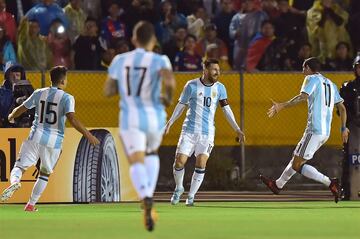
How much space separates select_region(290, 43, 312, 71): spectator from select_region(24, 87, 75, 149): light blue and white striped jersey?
8.14 m

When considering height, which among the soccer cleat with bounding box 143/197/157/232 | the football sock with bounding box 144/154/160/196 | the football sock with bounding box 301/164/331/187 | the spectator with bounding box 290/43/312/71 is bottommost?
the football sock with bounding box 301/164/331/187

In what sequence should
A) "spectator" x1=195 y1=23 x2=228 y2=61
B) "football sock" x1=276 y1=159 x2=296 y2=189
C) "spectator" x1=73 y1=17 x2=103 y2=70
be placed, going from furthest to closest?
"spectator" x1=195 y1=23 x2=228 y2=61 < "spectator" x1=73 y1=17 x2=103 y2=70 < "football sock" x1=276 y1=159 x2=296 y2=189

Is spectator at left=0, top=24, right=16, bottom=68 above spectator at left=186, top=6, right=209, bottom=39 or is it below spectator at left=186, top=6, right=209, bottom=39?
below

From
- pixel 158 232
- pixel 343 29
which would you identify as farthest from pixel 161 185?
pixel 158 232

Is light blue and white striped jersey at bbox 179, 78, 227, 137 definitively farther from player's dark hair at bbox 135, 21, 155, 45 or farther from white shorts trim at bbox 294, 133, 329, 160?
player's dark hair at bbox 135, 21, 155, 45

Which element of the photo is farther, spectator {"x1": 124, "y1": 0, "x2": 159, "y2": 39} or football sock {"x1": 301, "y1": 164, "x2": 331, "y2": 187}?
spectator {"x1": 124, "y1": 0, "x2": 159, "y2": 39}

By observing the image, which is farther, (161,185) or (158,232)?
(161,185)

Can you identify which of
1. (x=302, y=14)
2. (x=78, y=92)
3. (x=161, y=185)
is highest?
(x=302, y=14)

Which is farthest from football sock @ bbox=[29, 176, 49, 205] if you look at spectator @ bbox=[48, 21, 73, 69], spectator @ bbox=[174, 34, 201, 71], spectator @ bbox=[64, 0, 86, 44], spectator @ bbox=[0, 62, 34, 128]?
spectator @ bbox=[64, 0, 86, 44]

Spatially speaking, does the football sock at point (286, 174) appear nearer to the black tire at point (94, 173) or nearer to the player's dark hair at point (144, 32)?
the black tire at point (94, 173)

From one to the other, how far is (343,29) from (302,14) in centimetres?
94

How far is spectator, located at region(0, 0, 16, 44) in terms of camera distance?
74.2ft

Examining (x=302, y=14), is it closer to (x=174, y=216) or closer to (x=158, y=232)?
(x=174, y=216)

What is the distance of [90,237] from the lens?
11281 millimetres
